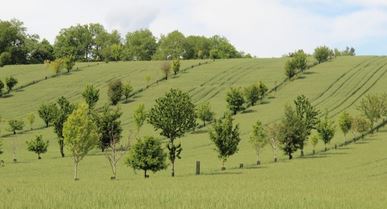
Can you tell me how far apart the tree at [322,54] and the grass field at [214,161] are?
327cm

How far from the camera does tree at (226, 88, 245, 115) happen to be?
12731 cm

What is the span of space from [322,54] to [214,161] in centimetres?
11066

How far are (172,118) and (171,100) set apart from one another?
2.18m

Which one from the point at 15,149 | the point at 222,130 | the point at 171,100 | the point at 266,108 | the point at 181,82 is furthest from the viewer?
the point at 181,82

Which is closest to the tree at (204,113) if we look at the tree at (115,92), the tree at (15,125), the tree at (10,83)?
the tree at (115,92)

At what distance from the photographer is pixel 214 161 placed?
267 ft

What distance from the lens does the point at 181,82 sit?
163m

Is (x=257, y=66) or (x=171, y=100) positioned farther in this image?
(x=257, y=66)

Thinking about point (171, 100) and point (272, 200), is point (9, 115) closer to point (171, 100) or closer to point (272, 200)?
point (171, 100)

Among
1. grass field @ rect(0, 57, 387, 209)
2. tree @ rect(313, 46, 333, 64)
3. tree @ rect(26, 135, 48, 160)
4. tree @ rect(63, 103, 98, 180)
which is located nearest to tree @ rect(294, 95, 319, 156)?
grass field @ rect(0, 57, 387, 209)

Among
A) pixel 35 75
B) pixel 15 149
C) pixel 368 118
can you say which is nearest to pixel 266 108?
pixel 368 118

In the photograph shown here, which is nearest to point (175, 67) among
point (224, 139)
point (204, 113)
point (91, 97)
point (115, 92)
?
point (115, 92)

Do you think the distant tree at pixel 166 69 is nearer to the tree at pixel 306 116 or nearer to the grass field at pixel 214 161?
the grass field at pixel 214 161

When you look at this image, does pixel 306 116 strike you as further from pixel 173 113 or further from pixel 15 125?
pixel 15 125
